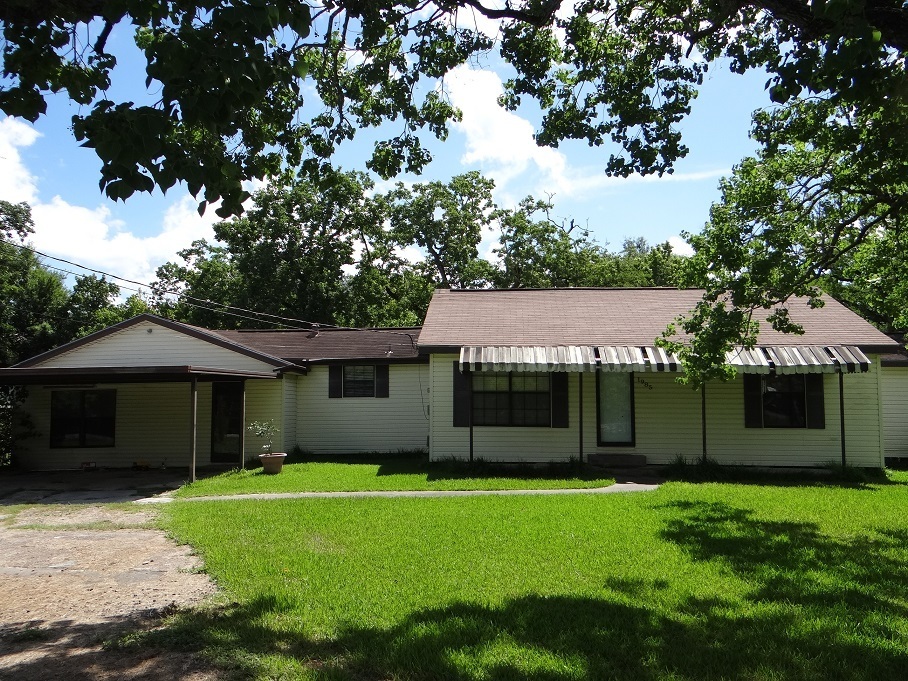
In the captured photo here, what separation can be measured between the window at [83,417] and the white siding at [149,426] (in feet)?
0.56

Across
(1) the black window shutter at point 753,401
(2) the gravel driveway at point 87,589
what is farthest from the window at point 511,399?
(2) the gravel driveway at point 87,589

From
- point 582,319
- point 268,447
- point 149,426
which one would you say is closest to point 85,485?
point 149,426

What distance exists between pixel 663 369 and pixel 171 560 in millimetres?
9867

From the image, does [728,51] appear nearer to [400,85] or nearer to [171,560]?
[400,85]

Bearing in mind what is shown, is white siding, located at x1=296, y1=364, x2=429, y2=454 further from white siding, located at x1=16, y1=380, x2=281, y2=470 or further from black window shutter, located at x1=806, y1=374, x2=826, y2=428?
black window shutter, located at x1=806, y1=374, x2=826, y2=428

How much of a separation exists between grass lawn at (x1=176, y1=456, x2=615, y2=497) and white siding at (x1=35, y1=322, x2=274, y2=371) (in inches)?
120

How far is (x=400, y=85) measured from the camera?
302 inches

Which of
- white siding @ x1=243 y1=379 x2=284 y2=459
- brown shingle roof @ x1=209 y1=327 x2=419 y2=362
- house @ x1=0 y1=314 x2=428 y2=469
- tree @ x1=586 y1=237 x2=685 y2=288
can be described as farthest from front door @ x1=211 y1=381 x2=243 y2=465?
tree @ x1=586 y1=237 x2=685 y2=288

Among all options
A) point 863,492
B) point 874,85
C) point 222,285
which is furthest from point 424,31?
point 222,285

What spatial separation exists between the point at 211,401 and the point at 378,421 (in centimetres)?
446

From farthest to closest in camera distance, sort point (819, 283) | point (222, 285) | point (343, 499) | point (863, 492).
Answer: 1. point (222, 285)
2. point (863, 492)
3. point (343, 499)
4. point (819, 283)

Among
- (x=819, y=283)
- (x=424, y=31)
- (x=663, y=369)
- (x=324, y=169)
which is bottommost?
(x=663, y=369)

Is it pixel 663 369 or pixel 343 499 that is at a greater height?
pixel 663 369

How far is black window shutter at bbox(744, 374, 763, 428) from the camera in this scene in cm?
1445
